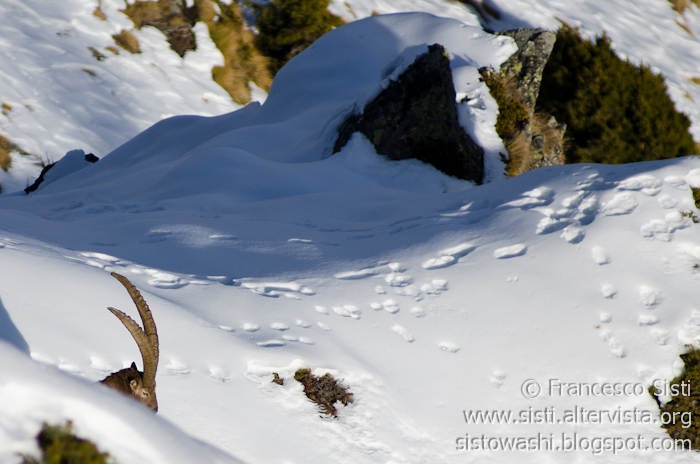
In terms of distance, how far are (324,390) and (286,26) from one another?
10700 millimetres

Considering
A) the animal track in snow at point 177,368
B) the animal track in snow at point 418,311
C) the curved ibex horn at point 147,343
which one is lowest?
the animal track in snow at point 418,311

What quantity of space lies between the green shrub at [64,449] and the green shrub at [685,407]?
2395mm

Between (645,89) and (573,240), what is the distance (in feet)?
22.2

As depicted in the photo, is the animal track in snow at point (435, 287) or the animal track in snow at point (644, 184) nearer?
the animal track in snow at point (435, 287)

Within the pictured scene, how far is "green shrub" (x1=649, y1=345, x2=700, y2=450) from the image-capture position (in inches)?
97.5

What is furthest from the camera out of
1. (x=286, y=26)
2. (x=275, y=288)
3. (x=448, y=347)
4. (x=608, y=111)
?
(x=286, y=26)

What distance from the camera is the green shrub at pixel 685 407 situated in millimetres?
2477

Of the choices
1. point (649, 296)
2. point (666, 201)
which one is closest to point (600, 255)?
point (649, 296)

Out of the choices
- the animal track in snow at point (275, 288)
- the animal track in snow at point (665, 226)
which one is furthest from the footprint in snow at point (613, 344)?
the animal track in snow at point (275, 288)

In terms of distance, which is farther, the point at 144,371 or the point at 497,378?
the point at 497,378

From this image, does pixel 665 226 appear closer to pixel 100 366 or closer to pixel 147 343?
pixel 147 343

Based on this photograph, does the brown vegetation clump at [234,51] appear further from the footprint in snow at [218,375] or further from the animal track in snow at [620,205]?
the footprint in snow at [218,375]

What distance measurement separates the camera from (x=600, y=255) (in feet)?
9.56

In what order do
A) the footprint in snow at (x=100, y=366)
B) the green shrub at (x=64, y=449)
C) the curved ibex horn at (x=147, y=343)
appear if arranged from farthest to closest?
the footprint in snow at (x=100, y=366) < the curved ibex horn at (x=147, y=343) < the green shrub at (x=64, y=449)
